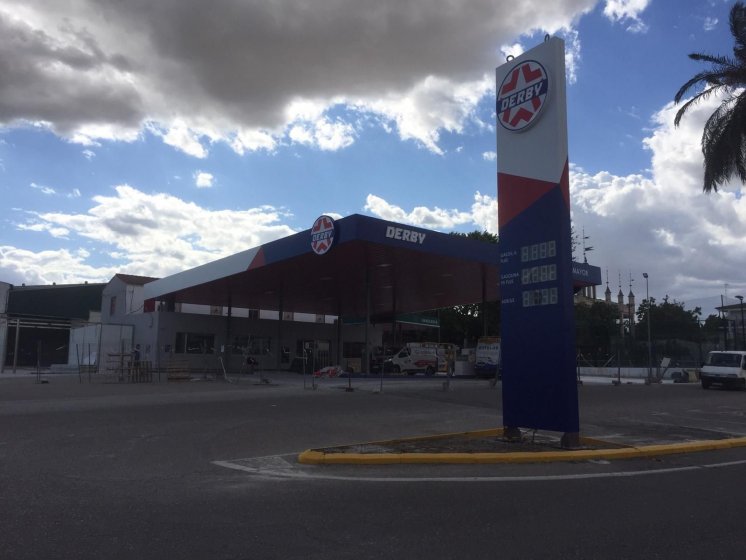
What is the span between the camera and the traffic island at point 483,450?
29.1 ft

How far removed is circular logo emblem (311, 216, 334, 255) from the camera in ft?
73.9

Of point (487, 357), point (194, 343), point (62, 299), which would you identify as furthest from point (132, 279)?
point (487, 357)

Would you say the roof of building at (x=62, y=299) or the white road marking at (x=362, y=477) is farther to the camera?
the roof of building at (x=62, y=299)

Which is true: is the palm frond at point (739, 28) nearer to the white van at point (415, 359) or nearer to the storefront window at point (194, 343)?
the white van at point (415, 359)

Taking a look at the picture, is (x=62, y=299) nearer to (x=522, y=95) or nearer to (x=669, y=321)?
(x=522, y=95)

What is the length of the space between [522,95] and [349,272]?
19.5m

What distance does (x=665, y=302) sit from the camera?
82438 mm

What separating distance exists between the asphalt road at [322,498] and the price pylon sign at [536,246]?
157 centimetres

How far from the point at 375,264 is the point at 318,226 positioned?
5203 millimetres

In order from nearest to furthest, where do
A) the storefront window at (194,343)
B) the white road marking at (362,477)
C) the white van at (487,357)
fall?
the white road marking at (362,477) → the white van at (487,357) → the storefront window at (194,343)

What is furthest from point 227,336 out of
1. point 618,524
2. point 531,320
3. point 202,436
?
point 618,524

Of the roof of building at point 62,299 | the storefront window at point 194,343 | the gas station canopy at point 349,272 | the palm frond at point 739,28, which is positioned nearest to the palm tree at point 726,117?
the palm frond at point 739,28

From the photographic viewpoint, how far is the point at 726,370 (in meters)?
27.3

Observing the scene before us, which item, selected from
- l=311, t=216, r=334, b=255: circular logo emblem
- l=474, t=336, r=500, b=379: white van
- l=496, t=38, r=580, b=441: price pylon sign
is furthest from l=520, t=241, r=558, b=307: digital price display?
l=474, t=336, r=500, b=379: white van
